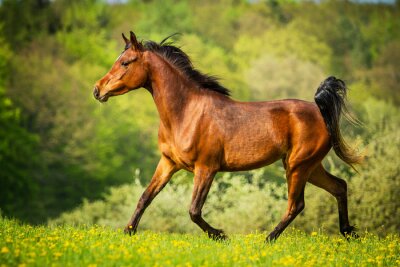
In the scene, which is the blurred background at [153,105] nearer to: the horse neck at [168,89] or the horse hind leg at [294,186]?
the horse hind leg at [294,186]

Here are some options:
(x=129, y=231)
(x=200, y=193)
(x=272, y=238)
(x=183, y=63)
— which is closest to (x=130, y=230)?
(x=129, y=231)

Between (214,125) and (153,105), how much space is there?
55855 millimetres

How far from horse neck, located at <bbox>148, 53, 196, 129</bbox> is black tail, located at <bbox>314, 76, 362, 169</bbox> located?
1972 millimetres

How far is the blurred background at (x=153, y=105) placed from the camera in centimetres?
2289

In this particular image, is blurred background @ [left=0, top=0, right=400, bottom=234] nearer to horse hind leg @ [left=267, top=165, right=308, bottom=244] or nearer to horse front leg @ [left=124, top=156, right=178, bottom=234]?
horse hind leg @ [left=267, top=165, right=308, bottom=244]

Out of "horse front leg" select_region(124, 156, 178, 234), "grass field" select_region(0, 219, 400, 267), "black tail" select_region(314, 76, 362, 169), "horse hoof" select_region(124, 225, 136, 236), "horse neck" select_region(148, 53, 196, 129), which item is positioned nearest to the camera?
"grass field" select_region(0, 219, 400, 267)

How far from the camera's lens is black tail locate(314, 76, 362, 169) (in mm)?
10938

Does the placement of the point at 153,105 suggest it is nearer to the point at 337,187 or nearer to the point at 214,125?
the point at 337,187

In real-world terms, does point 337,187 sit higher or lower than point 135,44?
lower

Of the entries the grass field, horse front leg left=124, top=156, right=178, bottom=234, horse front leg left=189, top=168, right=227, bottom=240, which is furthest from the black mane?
the grass field

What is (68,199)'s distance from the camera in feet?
173

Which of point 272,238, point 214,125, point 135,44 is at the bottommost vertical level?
point 272,238

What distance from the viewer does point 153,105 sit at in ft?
217

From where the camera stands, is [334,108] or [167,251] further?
[334,108]
